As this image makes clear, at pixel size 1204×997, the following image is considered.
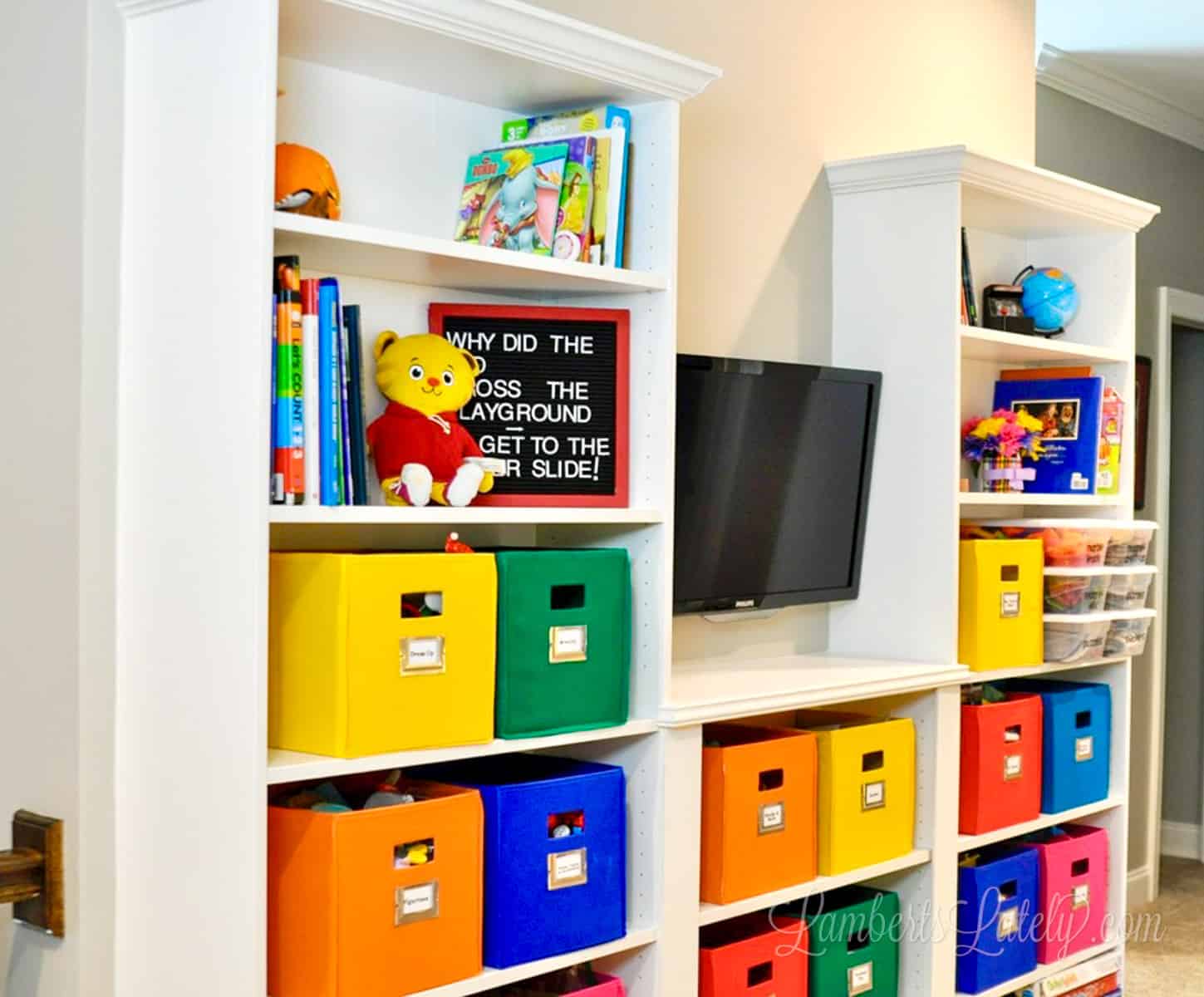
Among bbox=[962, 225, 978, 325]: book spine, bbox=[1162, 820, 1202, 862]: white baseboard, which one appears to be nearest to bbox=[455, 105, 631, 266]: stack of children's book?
bbox=[962, 225, 978, 325]: book spine

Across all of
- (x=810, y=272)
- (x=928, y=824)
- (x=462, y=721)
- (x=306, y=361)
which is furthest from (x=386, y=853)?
(x=810, y=272)

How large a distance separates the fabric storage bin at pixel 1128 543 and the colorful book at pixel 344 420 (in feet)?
6.93

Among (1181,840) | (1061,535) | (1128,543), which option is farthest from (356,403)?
(1181,840)

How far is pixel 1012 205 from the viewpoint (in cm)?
338

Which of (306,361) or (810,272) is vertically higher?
(810,272)

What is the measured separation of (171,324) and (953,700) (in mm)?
1838

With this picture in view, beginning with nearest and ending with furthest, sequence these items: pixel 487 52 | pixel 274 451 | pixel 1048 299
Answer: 1. pixel 274 451
2. pixel 487 52
3. pixel 1048 299

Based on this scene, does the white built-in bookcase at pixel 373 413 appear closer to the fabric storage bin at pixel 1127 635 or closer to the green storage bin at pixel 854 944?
the green storage bin at pixel 854 944

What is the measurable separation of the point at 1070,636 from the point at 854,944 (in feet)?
3.01

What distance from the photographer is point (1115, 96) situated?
5.18 m

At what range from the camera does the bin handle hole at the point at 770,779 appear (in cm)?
271

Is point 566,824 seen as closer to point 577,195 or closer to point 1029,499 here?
point 577,195

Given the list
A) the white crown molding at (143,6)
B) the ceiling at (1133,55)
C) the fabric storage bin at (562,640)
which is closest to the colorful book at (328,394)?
the fabric storage bin at (562,640)

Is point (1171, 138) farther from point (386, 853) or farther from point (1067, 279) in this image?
point (386, 853)
